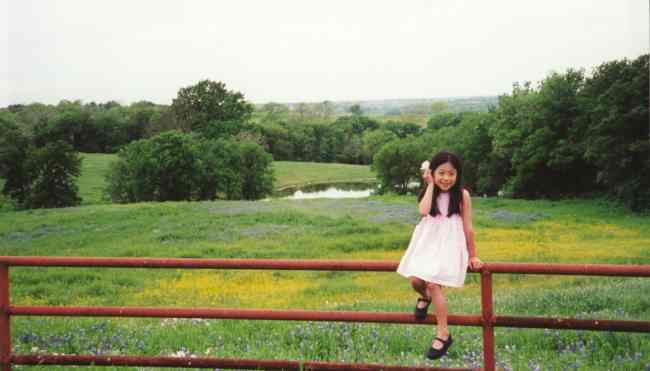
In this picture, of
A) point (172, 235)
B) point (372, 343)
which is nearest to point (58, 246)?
point (172, 235)

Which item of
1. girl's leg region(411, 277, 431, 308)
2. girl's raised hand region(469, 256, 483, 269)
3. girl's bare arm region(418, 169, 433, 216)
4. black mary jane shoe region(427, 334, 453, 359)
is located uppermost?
girl's bare arm region(418, 169, 433, 216)

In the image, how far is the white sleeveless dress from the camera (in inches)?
180

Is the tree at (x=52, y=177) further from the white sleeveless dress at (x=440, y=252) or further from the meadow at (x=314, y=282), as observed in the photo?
the white sleeveless dress at (x=440, y=252)

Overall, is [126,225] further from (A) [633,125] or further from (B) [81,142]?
(B) [81,142]

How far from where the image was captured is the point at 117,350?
7047 mm

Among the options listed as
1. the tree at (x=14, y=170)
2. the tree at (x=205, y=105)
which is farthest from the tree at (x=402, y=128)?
the tree at (x=14, y=170)

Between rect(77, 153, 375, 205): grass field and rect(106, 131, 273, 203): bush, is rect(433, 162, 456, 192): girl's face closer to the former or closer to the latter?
rect(106, 131, 273, 203): bush

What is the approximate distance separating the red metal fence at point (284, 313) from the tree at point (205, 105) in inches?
3604

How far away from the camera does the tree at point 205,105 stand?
9538 cm

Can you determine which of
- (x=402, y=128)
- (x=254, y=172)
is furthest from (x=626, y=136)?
(x=402, y=128)

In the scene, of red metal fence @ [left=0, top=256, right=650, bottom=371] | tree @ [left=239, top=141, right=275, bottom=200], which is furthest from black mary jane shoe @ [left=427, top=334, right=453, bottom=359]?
tree @ [left=239, top=141, right=275, bottom=200]

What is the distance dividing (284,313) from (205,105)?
94.6 meters

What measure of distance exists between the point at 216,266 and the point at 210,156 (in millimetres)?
63565

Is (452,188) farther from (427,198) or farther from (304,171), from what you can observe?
(304,171)
